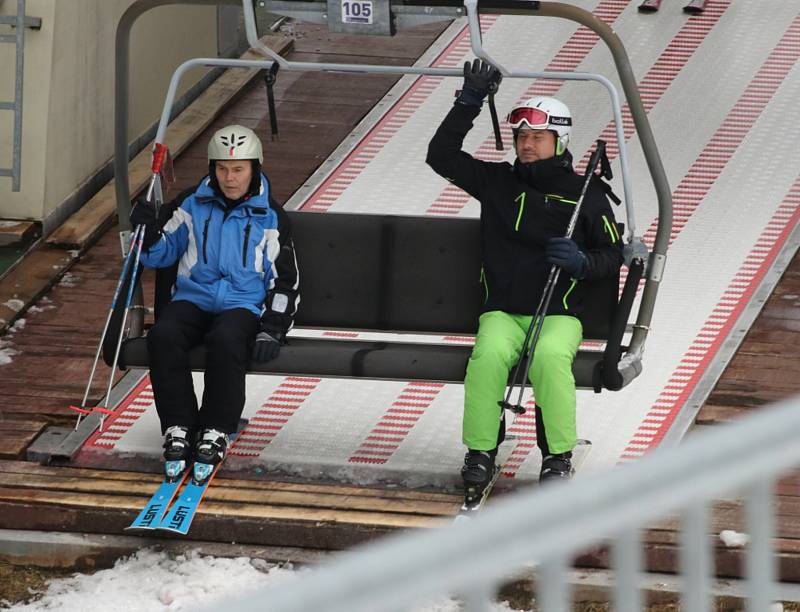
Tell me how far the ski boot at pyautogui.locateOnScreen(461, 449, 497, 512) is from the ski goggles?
106cm

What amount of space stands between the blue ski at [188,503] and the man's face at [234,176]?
90 centimetres

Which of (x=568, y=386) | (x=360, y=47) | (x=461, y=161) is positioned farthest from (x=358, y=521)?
(x=360, y=47)

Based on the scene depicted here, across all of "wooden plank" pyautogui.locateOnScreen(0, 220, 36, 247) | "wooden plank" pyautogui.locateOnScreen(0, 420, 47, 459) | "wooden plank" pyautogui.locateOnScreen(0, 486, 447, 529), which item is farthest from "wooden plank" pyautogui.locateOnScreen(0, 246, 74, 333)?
"wooden plank" pyautogui.locateOnScreen(0, 486, 447, 529)

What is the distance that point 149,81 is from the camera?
8.80m

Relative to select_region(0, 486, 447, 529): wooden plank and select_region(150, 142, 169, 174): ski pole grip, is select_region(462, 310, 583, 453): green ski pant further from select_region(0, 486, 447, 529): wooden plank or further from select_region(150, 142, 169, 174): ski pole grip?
select_region(150, 142, 169, 174): ski pole grip

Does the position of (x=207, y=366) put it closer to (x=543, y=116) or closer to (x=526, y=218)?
(x=526, y=218)

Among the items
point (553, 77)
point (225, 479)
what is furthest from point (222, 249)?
point (553, 77)

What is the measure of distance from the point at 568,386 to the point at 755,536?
3103 mm

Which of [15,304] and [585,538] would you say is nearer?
[585,538]

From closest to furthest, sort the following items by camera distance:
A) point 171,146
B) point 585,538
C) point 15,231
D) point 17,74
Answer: point 585,538, point 17,74, point 15,231, point 171,146

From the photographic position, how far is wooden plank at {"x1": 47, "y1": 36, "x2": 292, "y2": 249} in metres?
7.62

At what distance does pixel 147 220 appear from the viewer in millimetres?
5379

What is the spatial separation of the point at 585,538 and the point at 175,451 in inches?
141

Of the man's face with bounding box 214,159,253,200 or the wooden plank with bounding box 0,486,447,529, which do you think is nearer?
the wooden plank with bounding box 0,486,447,529
